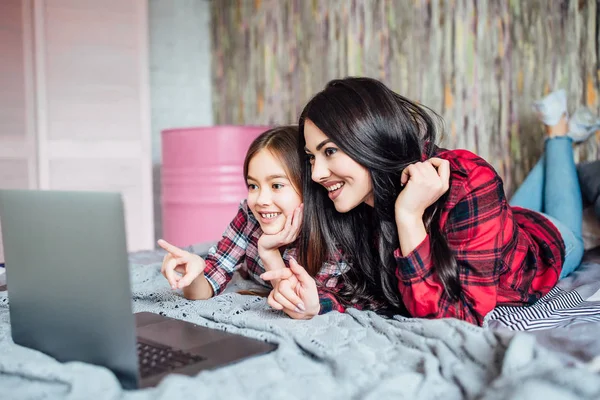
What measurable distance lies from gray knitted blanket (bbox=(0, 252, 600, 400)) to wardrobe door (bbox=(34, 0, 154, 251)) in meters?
1.82

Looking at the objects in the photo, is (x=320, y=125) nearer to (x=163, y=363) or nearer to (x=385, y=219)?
(x=385, y=219)

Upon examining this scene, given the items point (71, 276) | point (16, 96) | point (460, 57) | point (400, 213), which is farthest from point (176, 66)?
point (71, 276)

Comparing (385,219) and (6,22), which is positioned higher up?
(6,22)

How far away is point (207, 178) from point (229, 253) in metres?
1.09

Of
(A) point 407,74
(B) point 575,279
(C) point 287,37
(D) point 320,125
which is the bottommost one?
(B) point 575,279

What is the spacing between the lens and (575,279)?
59.9 inches

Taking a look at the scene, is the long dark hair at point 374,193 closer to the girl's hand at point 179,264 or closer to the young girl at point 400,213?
the young girl at point 400,213

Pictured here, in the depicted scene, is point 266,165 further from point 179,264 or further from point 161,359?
point 161,359

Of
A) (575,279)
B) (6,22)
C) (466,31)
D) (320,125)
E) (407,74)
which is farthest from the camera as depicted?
(6,22)

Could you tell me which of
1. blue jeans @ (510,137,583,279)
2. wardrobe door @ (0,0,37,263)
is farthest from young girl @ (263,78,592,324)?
wardrobe door @ (0,0,37,263)

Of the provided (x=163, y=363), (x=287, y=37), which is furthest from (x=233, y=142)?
(x=163, y=363)

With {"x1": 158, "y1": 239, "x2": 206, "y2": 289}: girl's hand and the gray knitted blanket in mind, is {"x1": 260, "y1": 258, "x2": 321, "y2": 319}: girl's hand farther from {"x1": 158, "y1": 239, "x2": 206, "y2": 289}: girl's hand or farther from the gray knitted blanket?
{"x1": 158, "y1": 239, "x2": 206, "y2": 289}: girl's hand

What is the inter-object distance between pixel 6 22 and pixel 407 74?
187cm

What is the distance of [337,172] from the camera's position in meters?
1.16
